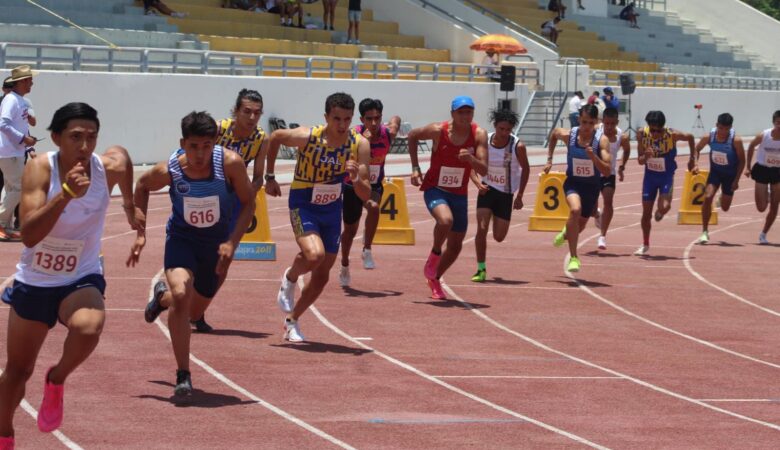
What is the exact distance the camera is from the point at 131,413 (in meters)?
8.20

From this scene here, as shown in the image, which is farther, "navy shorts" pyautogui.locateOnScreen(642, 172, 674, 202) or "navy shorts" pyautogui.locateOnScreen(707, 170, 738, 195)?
"navy shorts" pyautogui.locateOnScreen(707, 170, 738, 195)

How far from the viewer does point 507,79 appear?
40156mm

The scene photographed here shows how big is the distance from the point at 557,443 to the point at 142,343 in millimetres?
3994

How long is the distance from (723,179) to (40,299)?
589 inches

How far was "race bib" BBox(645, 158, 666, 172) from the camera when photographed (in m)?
18.6

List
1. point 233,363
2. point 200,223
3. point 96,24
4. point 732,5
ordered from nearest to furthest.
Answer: point 200,223
point 233,363
point 96,24
point 732,5

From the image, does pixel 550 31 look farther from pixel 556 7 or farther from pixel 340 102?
pixel 340 102

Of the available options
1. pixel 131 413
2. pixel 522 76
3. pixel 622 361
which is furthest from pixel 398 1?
pixel 131 413

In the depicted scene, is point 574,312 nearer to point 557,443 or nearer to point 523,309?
point 523,309

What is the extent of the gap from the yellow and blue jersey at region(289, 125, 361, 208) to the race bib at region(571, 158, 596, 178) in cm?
534

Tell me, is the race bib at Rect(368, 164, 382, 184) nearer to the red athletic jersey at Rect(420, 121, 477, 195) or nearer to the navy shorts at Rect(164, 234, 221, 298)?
the red athletic jersey at Rect(420, 121, 477, 195)

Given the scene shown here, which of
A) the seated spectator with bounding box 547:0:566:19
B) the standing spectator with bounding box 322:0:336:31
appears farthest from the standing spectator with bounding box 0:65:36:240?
the seated spectator with bounding box 547:0:566:19

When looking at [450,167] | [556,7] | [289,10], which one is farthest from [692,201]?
[556,7]

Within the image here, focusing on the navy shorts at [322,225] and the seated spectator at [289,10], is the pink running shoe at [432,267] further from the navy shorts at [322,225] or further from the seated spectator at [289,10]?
the seated spectator at [289,10]
